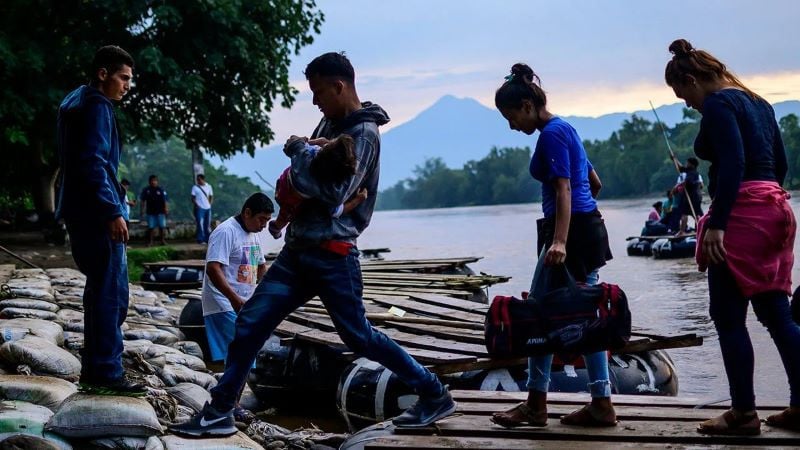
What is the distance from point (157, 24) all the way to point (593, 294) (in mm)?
18477

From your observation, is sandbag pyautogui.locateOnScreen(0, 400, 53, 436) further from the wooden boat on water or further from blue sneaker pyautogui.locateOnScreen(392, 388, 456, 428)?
the wooden boat on water

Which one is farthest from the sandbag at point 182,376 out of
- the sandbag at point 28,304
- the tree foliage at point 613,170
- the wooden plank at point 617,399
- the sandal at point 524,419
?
the tree foliage at point 613,170

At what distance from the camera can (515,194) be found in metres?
152

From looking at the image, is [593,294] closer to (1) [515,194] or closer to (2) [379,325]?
(2) [379,325]

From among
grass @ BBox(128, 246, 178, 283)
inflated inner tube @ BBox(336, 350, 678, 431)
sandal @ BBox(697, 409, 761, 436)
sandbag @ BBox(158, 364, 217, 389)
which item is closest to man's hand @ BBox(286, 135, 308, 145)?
sandal @ BBox(697, 409, 761, 436)

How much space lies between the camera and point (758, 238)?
4.03m

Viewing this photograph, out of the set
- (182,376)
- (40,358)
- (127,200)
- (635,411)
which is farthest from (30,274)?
(635,411)

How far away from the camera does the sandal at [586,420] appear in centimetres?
445

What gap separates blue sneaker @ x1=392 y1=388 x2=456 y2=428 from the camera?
4.60 meters

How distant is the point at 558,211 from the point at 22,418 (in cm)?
271

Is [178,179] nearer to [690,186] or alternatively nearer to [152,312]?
[690,186]

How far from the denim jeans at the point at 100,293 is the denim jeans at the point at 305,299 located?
0.74 m

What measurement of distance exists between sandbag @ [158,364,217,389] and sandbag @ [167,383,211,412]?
1.64 feet

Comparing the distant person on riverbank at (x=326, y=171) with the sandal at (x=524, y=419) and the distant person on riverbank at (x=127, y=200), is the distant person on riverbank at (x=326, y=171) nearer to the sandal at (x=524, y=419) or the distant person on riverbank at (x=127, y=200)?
the distant person on riverbank at (x=127, y=200)
